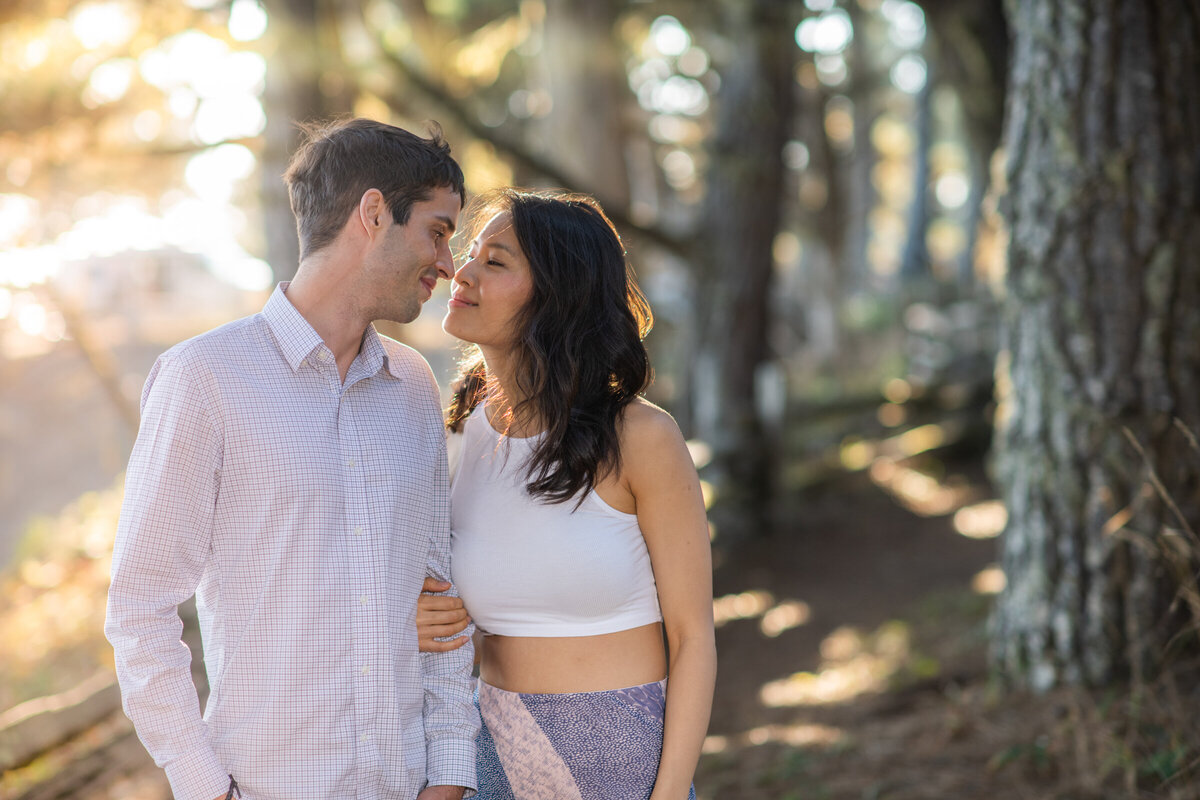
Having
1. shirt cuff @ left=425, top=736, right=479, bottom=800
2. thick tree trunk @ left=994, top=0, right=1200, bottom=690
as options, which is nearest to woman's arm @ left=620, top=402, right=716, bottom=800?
shirt cuff @ left=425, top=736, right=479, bottom=800

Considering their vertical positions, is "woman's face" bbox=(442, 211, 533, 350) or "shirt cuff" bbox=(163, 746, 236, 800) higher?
"woman's face" bbox=(442, 211, 533, 350)

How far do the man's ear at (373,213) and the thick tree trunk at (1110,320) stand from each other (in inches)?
104

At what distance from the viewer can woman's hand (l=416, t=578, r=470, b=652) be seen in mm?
2133

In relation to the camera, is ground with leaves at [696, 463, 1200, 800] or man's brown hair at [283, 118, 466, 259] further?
ground with leaves at [696, 463, 1200, 800]

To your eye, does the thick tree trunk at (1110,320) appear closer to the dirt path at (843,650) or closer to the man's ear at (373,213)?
the dirt path at (843,650)

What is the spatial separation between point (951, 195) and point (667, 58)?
37.6m

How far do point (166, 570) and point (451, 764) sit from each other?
71cm

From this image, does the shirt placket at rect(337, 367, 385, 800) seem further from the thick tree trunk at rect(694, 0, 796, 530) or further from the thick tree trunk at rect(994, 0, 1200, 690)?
the thick tree trunk at rect(694, 0, 796, 530)

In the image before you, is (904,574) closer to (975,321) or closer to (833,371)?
(975,321)

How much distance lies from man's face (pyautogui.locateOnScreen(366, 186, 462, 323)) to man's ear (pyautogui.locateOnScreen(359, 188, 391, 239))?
0.02 metres

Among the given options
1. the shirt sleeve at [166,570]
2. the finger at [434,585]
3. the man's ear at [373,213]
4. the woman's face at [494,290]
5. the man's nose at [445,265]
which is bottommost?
the finger at [434,585]

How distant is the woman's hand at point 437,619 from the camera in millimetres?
2133

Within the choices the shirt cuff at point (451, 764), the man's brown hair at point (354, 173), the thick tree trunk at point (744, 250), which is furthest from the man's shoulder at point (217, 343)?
the thick tree trunk at point (744, 250)

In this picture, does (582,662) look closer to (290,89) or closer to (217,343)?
(217,343)
